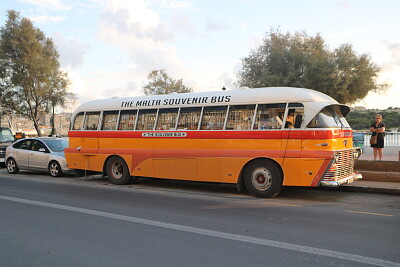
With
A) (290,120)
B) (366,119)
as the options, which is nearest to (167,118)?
(290,120)

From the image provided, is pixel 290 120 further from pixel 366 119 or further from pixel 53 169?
pixel 366 119

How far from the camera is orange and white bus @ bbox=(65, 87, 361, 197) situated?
8.89 meters

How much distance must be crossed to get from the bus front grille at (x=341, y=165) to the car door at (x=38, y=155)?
1079 cm

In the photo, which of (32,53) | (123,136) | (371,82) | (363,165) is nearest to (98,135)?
(123,136)

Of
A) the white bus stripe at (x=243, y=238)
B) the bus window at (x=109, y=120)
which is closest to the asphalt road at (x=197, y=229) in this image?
the white bus stripe at (x=243, y=238)

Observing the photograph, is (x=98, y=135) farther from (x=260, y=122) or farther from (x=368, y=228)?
(x=368, y=228)

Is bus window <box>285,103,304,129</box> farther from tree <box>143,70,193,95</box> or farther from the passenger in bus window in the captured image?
tree <box>143,70,193,95</box>

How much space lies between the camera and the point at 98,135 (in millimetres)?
12633

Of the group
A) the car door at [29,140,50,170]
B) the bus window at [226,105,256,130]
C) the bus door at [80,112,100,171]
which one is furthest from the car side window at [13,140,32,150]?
the bus window at [226,105,256,130]

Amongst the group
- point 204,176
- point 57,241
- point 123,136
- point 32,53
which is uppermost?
point 32,53

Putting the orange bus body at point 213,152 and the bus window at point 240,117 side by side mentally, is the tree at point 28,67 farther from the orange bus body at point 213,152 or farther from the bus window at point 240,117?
the bus window at point 240,117

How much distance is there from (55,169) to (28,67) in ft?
82.0

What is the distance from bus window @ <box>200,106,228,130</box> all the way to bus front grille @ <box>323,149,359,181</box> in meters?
2.96

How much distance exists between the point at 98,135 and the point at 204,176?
4375mm
